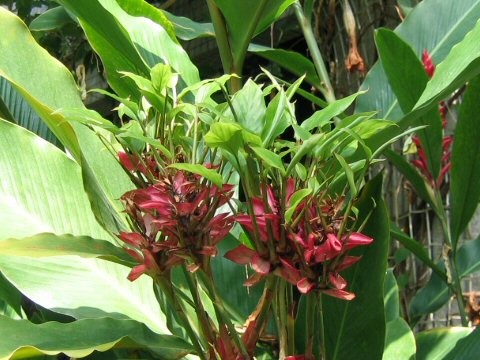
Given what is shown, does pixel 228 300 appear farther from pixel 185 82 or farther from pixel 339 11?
pixel 339 11

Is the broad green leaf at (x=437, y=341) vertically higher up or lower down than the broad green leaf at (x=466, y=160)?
lower down

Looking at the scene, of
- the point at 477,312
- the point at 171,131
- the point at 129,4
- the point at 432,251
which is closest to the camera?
the point at 171,131

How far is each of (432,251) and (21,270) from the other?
1.67m

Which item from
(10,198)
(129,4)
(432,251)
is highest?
(129,4)

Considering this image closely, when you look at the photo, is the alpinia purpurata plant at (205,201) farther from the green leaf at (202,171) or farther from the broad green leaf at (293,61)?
the broad green leaf at (293,61)

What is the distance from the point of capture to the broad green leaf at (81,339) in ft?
2.11

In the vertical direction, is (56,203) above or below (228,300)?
above

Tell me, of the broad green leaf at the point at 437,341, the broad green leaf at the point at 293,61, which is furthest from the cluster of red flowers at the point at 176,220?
the broad green leaf at the point at 293,61

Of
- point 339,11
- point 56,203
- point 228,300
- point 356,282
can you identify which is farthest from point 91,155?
point 339,11

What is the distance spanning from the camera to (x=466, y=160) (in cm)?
110

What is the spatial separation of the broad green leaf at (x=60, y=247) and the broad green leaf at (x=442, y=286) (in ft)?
3.04

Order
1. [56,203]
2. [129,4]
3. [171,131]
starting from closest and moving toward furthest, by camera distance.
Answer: [171,131] → [56,203] → [129,4]

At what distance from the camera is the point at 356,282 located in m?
0.78

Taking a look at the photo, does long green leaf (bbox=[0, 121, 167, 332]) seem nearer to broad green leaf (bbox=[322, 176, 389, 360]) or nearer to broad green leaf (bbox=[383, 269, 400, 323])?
broad green leaf (bbox=[322, 176, 389, 360])
